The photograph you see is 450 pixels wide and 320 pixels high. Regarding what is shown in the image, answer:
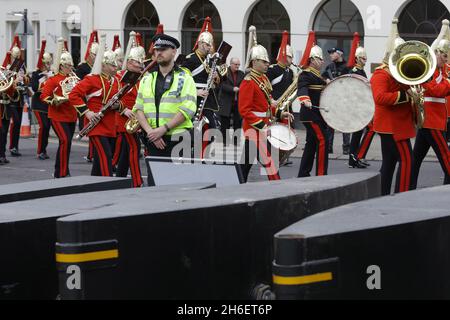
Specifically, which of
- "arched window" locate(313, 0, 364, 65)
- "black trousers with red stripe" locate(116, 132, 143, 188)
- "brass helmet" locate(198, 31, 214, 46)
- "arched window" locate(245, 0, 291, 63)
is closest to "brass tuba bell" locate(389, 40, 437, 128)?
"black trousers with red stripe" locate(116, 132, 143, 188)

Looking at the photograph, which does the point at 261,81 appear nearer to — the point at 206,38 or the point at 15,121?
the point at 206,38

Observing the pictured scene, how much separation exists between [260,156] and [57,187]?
6.69m

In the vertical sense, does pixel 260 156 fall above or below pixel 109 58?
below

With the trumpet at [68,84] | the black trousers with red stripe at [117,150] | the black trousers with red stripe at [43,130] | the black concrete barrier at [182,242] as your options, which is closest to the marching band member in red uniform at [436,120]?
the black trousers with red stripe at [117,150]

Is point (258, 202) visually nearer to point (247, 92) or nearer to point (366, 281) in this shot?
point (366, 281)

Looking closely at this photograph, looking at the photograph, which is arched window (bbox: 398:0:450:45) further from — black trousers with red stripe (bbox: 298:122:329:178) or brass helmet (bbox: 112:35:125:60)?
black trousers with red stripe (bbox: 298:122:329:178)

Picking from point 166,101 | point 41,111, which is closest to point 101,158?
point 166,101

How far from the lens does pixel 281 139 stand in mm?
13172

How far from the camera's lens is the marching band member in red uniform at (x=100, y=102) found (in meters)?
12.9

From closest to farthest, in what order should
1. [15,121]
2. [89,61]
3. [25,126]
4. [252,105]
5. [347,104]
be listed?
[252,105], [347,104], [89,61], [15,121], [25,126]

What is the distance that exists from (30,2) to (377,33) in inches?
469

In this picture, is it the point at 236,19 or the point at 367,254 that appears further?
the point at 236,19

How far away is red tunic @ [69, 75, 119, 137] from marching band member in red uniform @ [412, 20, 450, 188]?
3367 millimetres

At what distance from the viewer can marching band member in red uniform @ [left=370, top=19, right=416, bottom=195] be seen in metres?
11.3
